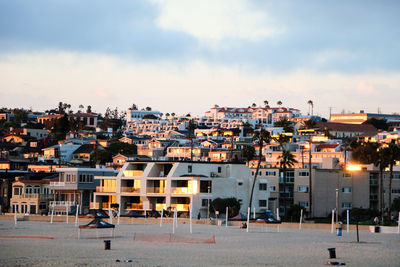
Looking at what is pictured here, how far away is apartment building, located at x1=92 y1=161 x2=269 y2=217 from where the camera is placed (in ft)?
267

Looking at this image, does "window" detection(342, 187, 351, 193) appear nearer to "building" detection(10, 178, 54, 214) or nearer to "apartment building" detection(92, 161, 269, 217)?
"apartment building" detection(92, 161, 269, 217)

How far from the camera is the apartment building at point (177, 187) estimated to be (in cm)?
8144

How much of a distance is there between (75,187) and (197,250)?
5148cm

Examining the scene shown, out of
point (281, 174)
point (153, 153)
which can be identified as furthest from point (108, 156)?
point (281, 174)

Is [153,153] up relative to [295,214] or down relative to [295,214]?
up

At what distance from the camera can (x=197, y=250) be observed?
1571 inches

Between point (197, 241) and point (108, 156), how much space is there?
11138 cm

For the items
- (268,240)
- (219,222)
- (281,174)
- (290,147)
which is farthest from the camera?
(290,147)

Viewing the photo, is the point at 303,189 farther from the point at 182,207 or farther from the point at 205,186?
the point at 182,207

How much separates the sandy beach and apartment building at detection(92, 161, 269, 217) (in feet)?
84.1

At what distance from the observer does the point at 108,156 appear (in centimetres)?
15588

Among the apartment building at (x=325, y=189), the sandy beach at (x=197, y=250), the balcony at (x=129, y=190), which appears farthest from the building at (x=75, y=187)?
the sandy beach at (x=197, y=250)

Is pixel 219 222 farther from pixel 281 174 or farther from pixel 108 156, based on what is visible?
pixel 108 156

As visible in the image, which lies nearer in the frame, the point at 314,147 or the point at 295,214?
the point at 295,214
